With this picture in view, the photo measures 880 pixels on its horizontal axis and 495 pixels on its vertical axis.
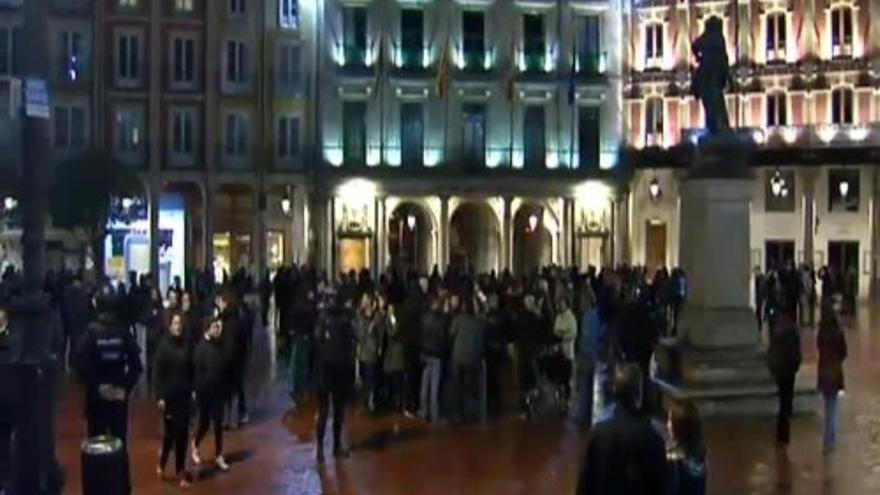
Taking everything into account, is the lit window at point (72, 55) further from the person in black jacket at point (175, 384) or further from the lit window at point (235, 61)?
the person in black jacket at point (175, 384)

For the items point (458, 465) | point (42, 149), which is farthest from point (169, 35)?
point (42, 149)

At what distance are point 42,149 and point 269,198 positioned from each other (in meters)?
48.1

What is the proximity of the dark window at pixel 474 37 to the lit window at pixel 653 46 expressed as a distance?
7545mm

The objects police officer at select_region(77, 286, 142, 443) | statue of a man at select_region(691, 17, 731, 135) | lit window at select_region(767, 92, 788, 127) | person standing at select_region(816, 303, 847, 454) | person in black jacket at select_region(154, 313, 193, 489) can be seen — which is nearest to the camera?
police officer at select_region(77, 286, 142, 443)

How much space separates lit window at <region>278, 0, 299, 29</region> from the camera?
61.0m

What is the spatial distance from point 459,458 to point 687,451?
29.8ft

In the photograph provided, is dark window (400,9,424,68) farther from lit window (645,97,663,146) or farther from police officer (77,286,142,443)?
police officer (77,286,142,443)

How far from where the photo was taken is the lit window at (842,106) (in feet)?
199

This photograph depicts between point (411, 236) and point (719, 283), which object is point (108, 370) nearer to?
point (719, 283)

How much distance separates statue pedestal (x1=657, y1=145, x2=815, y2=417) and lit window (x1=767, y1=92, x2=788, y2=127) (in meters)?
41.2

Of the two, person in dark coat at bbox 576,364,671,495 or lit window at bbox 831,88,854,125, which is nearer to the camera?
person in dark coat at bbox 576,364,671,495

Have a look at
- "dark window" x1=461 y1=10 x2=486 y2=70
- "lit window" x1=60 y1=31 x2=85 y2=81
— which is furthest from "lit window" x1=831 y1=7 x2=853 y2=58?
"lit window" x1=60 y1=31 x2=85 y2=81

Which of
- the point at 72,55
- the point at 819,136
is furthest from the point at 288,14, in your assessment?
the point at 819,136

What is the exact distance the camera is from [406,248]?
211ft
